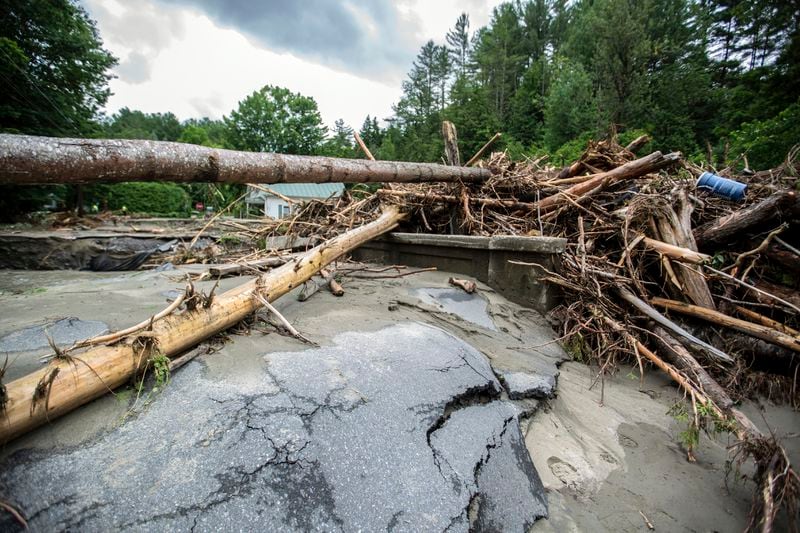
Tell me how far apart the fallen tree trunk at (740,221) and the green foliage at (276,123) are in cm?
4382

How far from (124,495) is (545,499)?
179cm

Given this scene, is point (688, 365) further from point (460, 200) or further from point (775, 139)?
point (775, 139)

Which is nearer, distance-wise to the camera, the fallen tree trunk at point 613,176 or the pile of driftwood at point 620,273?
the pile of driftwood at point 620,273

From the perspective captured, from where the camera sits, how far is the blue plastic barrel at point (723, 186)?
399cm

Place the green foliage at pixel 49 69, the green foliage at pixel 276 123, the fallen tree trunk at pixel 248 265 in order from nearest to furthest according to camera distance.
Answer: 1. the fallen tree trunk at pixel 248 265
2. the green foliage at pixel 49 69
3. the green foliage at pixel 276 123

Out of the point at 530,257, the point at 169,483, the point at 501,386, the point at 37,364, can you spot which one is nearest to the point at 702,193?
the point at 530,257

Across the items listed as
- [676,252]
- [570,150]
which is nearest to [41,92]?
[676,252]

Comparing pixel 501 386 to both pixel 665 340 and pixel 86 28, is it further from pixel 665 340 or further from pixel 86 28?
pixel 86 28

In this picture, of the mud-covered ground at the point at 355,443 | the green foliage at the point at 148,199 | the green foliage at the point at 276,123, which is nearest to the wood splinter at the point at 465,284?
the mud-covered ground at the point at 355,443

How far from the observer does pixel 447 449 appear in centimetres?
168

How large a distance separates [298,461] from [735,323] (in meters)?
3.77

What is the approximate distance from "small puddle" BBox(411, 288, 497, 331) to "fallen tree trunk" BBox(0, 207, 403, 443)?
5.22 ft

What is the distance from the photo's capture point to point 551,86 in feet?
86.5

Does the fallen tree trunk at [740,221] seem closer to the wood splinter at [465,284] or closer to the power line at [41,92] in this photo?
the wood splinter at [465,284]
